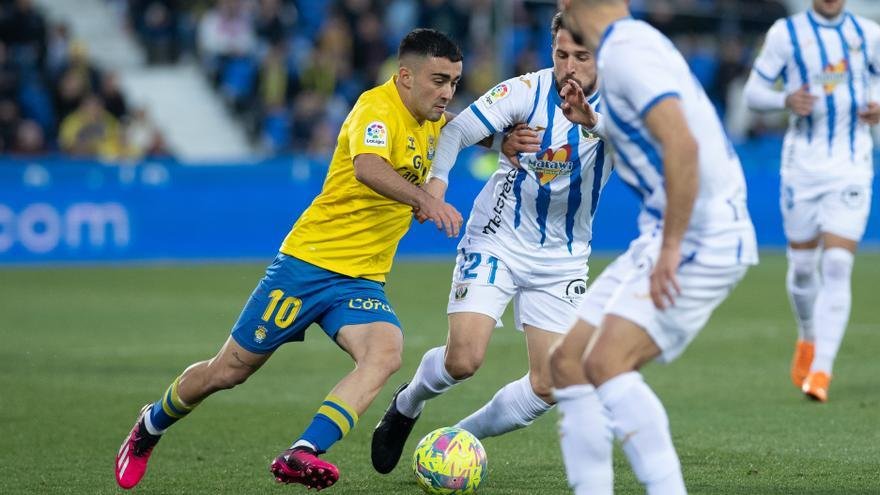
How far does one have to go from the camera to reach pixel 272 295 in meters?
6.24

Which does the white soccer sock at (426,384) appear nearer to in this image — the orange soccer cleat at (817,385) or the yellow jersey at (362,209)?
the yellow jersey at (362,209)

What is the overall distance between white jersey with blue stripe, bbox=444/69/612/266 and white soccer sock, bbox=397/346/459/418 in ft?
2.11

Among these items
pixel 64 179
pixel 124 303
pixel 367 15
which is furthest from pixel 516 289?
→ pixel 367 15

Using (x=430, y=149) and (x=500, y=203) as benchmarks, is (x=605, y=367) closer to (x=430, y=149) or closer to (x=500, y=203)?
(x=430, y=149)

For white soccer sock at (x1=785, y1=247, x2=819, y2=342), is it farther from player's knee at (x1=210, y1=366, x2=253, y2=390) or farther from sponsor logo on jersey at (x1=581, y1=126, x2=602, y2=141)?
player's knee at (x1=210, y1=366, x2=253, y2=390)

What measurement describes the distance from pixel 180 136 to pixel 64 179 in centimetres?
600

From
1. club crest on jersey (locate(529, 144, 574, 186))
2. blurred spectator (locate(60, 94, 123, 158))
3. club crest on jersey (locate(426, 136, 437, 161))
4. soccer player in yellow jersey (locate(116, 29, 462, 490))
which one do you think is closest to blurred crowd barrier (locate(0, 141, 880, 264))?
blurred spectator (locate(60, 94, 123, 158))

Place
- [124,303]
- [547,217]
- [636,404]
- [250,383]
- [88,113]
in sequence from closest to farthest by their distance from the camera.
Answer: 1. [636,404]
2. [547,217]
3. [250,383]
4. [124,303]
5. [88,113]

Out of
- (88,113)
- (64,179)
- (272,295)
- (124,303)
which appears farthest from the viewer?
(88,113)

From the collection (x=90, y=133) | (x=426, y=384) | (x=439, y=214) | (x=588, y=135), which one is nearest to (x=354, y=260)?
(x=439, y=214)

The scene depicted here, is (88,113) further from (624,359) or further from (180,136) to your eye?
(624,359)

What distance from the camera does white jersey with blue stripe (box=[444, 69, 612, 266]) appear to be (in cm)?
665

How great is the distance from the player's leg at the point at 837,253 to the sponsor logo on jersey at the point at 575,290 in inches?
97.9

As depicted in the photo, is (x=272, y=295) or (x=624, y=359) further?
(x=272, y=295)
